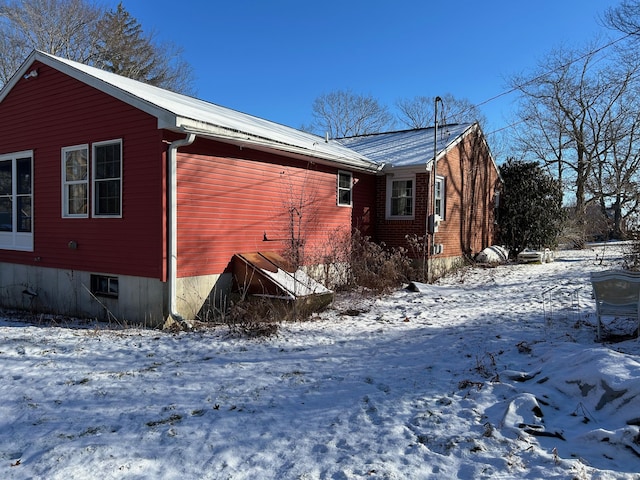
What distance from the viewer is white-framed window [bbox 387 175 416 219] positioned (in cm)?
1351

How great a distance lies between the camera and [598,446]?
10.6 ft

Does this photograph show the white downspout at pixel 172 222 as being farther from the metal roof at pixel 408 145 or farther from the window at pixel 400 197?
the window at pixel 400 197

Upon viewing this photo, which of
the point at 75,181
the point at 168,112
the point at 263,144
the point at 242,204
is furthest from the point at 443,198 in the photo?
the point at 75,181

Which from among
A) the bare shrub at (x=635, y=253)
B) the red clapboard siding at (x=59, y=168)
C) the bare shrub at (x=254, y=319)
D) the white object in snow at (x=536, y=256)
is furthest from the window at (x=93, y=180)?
the white object in snow at (x=536, y=256)

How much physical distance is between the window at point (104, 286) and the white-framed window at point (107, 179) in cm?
129

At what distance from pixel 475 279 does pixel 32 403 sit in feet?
36.9

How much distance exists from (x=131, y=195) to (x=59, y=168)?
2543 millimetres

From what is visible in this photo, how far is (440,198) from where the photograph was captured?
1416 cm

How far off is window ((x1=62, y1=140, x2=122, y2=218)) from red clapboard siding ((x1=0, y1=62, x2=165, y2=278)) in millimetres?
160

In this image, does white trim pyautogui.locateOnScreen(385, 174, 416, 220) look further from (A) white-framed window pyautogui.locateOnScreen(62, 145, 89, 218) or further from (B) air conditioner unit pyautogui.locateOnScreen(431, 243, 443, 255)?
(A) white-framed window pyautogui.locateOnScreen(62, 145, 89, 218)

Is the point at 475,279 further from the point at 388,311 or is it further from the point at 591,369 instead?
the point at 591,369

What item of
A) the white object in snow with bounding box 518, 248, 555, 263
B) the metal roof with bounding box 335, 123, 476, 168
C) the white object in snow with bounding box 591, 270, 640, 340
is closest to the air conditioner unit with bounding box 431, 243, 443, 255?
the metal roof with bounding box 335, 123, 476, 168

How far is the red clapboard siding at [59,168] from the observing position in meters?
7.80

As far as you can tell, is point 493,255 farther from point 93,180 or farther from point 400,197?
point 93,180
